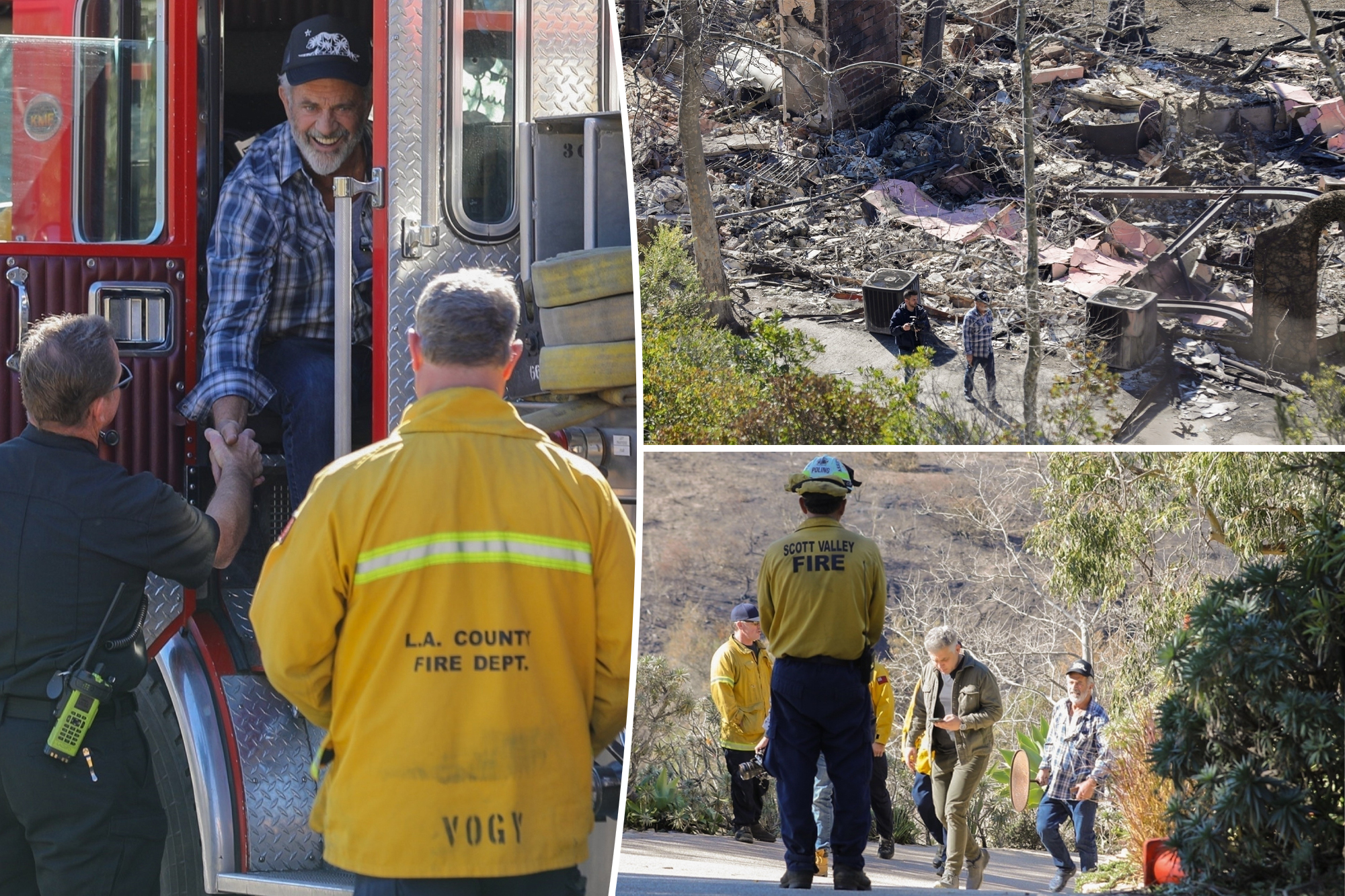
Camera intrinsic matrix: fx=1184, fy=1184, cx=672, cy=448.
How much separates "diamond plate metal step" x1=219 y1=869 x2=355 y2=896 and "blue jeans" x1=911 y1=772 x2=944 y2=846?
10.0ft

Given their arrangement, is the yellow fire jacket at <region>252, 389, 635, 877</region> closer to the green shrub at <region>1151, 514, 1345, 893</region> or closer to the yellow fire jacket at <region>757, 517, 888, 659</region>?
the yellow fire jacket at <region>757, 517, 888, 659</region>

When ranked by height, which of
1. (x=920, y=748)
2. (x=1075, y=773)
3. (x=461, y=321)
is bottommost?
(x=1075, y=773)

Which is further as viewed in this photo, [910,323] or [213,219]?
[910,323]

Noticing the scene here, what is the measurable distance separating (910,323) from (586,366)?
7.77ft

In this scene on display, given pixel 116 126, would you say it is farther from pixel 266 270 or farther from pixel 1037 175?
pixel 1037 175

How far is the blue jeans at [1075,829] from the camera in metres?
5.13

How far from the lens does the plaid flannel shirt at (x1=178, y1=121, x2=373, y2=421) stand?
10.8 feet

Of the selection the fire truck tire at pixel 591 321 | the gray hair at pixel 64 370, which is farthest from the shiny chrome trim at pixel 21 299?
the fire truck tire at pixel 591 321

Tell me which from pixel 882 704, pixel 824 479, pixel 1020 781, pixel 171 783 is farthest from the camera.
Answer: pixel 1020 781

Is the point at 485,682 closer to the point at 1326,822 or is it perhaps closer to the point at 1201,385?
the point at 1326,822

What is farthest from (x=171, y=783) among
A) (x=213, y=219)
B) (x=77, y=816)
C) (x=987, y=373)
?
(x=987, y=373)

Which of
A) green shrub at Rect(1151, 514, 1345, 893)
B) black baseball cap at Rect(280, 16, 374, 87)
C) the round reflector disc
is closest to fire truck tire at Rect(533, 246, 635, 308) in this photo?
black baseball cap at Rect(280, 16, 374, 87)

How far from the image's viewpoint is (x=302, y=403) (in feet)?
11.1

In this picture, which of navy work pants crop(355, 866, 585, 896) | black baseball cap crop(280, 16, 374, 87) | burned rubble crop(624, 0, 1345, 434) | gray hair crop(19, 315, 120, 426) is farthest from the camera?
burned rubble crop(624, 0, 1345, 434)
